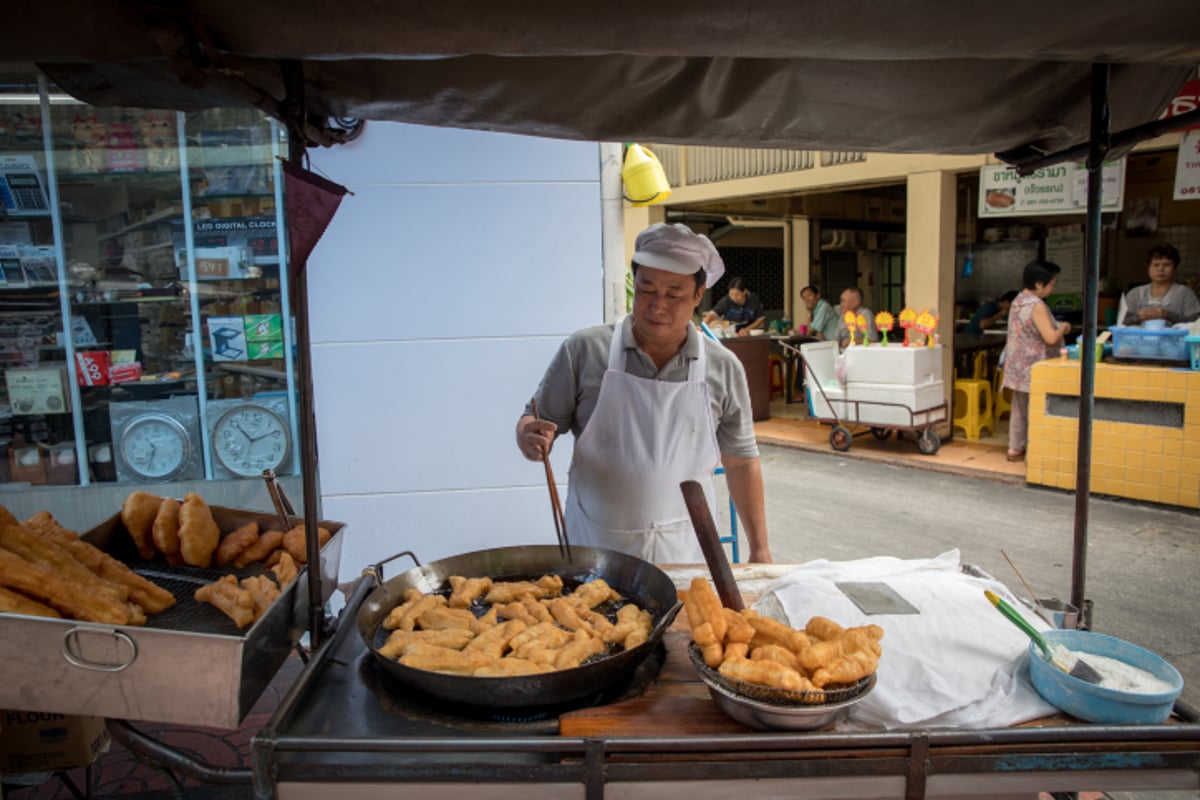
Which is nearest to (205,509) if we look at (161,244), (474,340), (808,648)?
(808,648)

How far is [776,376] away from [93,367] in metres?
11.2

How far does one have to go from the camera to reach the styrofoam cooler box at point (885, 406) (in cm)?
831

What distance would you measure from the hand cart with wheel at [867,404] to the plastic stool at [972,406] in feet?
2.35

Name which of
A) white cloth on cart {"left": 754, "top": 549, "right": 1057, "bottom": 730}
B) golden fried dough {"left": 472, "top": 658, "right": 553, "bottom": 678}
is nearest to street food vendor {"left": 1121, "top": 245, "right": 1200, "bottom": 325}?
white cloth on cart {"left": 754, "top": 549, "right": 1057, "bottom": 730}

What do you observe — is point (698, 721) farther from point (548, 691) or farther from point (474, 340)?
point (474, 340)

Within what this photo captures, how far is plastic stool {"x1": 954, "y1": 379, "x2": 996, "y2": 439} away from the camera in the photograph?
9461 mm

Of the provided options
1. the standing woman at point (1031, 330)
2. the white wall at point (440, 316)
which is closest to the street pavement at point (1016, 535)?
the standing woman at point (1031, 330)

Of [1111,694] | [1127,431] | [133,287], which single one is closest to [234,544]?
[1111,694]

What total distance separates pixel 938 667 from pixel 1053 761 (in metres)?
0.25

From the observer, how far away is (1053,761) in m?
1.29

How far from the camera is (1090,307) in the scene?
1.89 meters

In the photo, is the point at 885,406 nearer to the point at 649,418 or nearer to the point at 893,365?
the point at 893,365

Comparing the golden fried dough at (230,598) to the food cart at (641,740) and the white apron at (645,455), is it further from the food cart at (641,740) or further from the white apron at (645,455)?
the white apron at (645,455)

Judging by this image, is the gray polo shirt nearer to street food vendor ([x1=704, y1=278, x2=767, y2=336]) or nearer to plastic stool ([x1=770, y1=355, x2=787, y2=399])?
street food vendor ([x1=704, y1=278, x2=767, y2=336])
